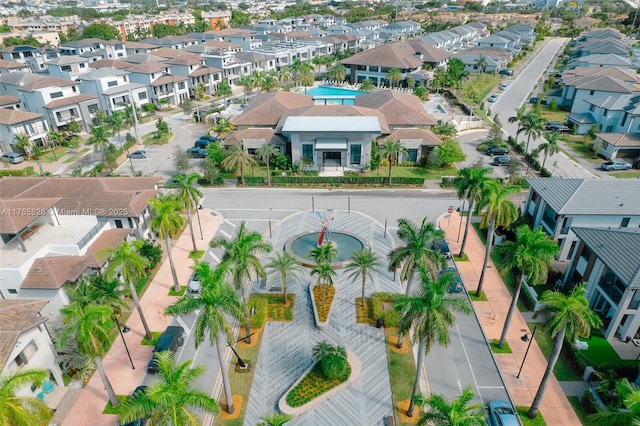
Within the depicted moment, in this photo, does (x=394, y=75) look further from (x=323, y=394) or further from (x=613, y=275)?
(x=323, y=394)

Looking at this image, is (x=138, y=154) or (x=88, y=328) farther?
(x=138, y=154)

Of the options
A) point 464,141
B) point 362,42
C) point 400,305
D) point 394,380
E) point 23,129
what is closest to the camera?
point 400,305

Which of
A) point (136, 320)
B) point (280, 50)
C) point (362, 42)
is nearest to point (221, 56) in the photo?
point (280, 50)

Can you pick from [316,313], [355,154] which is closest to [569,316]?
[316,313]

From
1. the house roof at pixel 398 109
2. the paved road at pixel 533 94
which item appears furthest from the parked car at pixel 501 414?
the house roof at pixel 398 109

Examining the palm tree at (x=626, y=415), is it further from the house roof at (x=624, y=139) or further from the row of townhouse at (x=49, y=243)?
the house roof at (x=624, y=139)

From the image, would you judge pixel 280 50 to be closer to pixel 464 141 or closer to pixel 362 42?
pixel 362 42
